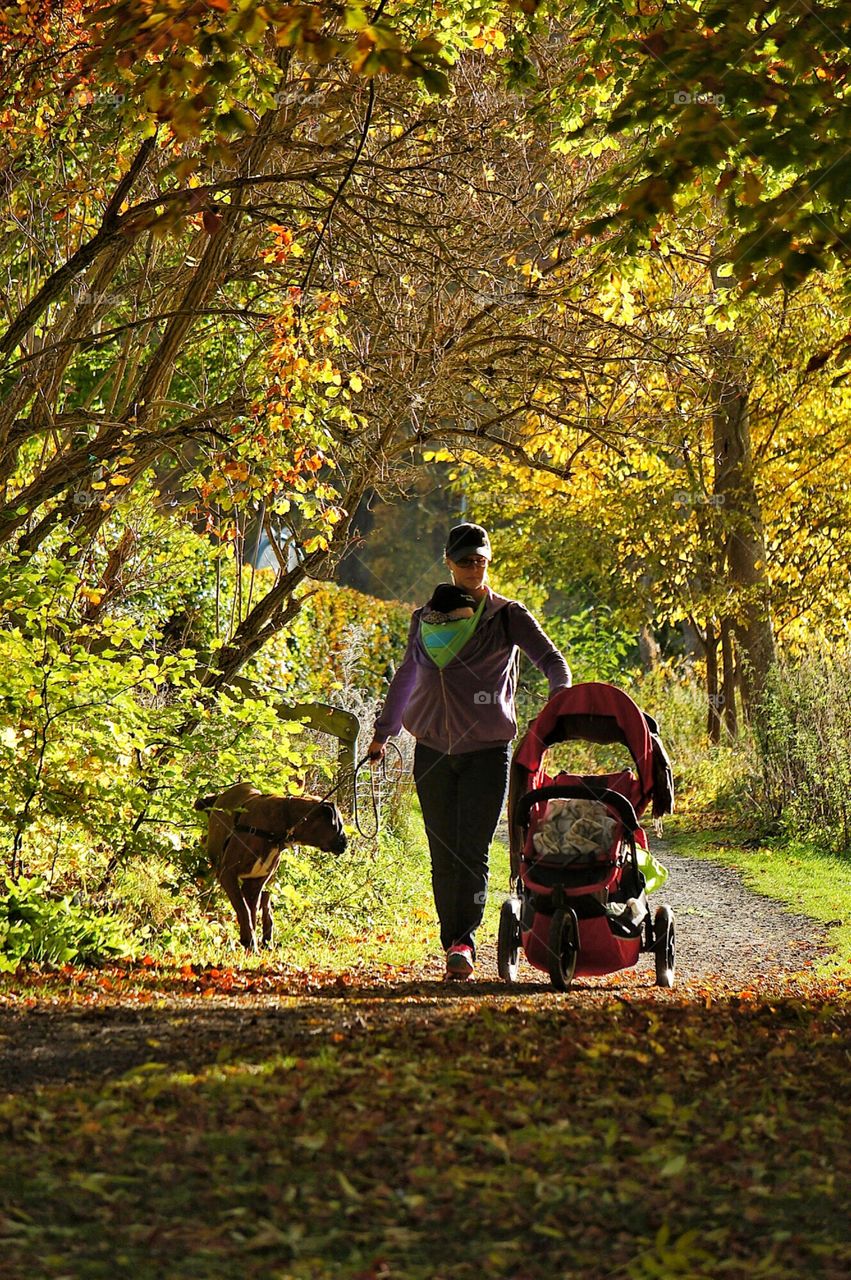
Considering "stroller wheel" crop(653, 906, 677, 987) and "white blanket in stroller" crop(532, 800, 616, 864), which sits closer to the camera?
"white blanket in stroller" crop(532, 800, 616, 864)

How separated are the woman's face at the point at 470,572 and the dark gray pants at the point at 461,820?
808 millimetres

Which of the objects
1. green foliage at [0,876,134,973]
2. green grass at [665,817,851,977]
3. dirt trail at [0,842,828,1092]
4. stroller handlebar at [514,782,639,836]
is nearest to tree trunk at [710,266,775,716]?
green grass at [665,817,851,977]

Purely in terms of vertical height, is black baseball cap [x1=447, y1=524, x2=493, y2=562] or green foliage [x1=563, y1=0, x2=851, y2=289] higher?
green foliage [x1=563, y1=0, x2=851, y2=289]

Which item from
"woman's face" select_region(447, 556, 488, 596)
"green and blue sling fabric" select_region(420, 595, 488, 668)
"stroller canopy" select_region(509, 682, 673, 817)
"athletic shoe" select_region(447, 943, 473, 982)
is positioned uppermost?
"woman's face" select_region(447, 556, 488, 596)

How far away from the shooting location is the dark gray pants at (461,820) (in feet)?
23.8

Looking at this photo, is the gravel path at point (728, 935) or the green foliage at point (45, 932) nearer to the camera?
the green foliage at point (45, 932)

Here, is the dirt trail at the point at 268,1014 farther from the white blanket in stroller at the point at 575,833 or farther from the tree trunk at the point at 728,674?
the tree trunk at the point at 728,674

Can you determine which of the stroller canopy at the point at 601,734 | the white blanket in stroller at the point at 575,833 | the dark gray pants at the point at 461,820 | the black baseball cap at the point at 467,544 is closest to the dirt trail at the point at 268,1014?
the dark gray pants at the point at 461,820

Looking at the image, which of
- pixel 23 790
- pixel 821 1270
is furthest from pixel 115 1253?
pixel 23 790

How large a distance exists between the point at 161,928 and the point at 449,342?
4.18 meters

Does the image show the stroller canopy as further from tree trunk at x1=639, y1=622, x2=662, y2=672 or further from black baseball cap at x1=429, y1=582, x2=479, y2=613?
tree trunk at x1=639, y1=622, x2=662, y2=672

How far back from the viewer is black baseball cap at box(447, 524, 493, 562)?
7.33 meters

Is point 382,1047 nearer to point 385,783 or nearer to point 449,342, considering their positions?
point 449,342

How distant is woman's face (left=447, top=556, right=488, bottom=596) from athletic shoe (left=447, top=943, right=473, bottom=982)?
1.79 m
